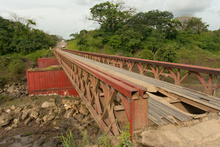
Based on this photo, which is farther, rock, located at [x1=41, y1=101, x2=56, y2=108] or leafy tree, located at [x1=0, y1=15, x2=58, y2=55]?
leafy tree, located at [x1=0, y1=15, x2=58, y2=55]

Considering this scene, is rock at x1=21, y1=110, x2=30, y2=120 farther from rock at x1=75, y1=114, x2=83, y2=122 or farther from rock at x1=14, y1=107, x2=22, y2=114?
rock at x1=75, y1=114, x2=83, y2=122

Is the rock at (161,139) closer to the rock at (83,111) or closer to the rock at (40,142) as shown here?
the rock at (40,142)

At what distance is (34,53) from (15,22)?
1262 centimetres

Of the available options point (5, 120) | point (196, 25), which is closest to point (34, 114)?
point (5, 120)

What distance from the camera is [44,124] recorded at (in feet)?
28.2

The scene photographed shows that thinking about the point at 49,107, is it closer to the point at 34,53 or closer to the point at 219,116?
the point at 219,116

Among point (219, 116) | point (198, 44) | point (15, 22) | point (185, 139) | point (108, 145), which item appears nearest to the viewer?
point (185, 139)

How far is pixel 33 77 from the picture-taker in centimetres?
Answer: 1406

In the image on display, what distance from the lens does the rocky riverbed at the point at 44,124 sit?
735 centimetres

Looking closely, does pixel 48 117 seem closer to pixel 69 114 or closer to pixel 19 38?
pixel 69 114

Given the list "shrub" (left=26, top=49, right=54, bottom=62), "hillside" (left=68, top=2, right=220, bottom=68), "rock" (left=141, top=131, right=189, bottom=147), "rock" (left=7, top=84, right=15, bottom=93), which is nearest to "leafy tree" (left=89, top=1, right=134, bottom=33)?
"hillside" (left=68, top=2, right=220, bottom=68)

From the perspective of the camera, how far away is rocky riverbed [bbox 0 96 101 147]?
7352 mm

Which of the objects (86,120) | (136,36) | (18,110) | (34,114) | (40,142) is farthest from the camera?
(136,36)

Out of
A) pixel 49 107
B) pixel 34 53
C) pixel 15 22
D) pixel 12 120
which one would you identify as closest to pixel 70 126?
pixel 49 107
